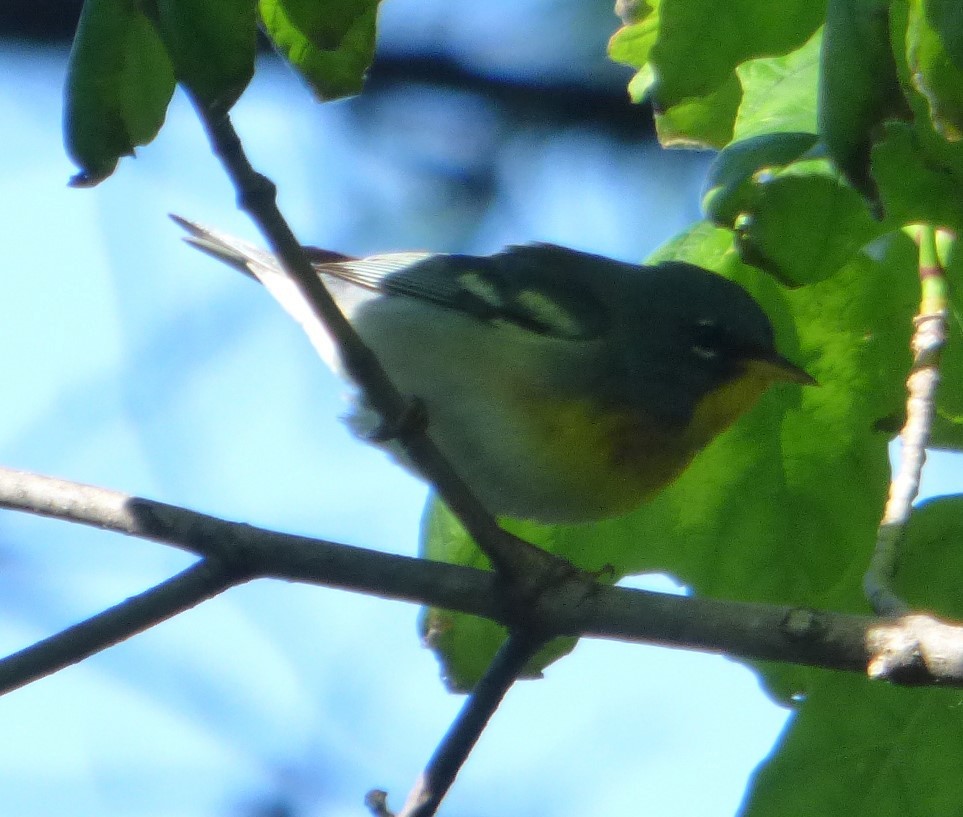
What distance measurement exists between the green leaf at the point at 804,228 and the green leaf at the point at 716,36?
0.63 ft

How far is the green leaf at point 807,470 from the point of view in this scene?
8.21 ft

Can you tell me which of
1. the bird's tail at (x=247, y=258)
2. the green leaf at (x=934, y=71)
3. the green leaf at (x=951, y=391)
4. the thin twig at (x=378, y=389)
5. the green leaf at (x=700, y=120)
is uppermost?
the bird's tail at (x=247, y=258)

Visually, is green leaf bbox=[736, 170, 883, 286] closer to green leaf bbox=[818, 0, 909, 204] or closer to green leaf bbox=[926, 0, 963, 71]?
green leaf bbox=[818, 0, 909, 204]

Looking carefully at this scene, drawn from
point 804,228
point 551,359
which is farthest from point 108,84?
point 551,359

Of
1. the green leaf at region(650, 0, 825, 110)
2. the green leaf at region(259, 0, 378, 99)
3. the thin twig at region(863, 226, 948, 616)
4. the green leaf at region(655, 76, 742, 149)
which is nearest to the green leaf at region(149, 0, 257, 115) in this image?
the green leaf at region(259, 0, 378, 99)

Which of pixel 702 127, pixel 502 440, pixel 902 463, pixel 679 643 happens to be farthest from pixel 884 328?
pixel 502 440

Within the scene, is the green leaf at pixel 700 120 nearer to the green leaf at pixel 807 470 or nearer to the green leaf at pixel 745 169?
the green leaf at pixel 807 470

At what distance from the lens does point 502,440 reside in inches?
138

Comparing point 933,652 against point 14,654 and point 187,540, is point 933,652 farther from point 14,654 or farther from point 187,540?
point 14,654

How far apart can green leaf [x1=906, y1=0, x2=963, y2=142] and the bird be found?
1.60 m

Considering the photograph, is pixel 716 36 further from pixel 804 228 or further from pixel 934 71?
pixel 934 71

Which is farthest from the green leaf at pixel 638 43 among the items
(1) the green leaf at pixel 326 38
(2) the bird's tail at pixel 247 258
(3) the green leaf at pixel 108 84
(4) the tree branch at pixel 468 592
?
(2) the bird's tail at pixel 247 258

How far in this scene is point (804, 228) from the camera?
1.90 m

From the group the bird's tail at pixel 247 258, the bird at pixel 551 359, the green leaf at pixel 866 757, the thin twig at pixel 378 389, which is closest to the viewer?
the thin twig at pixel 378 389
